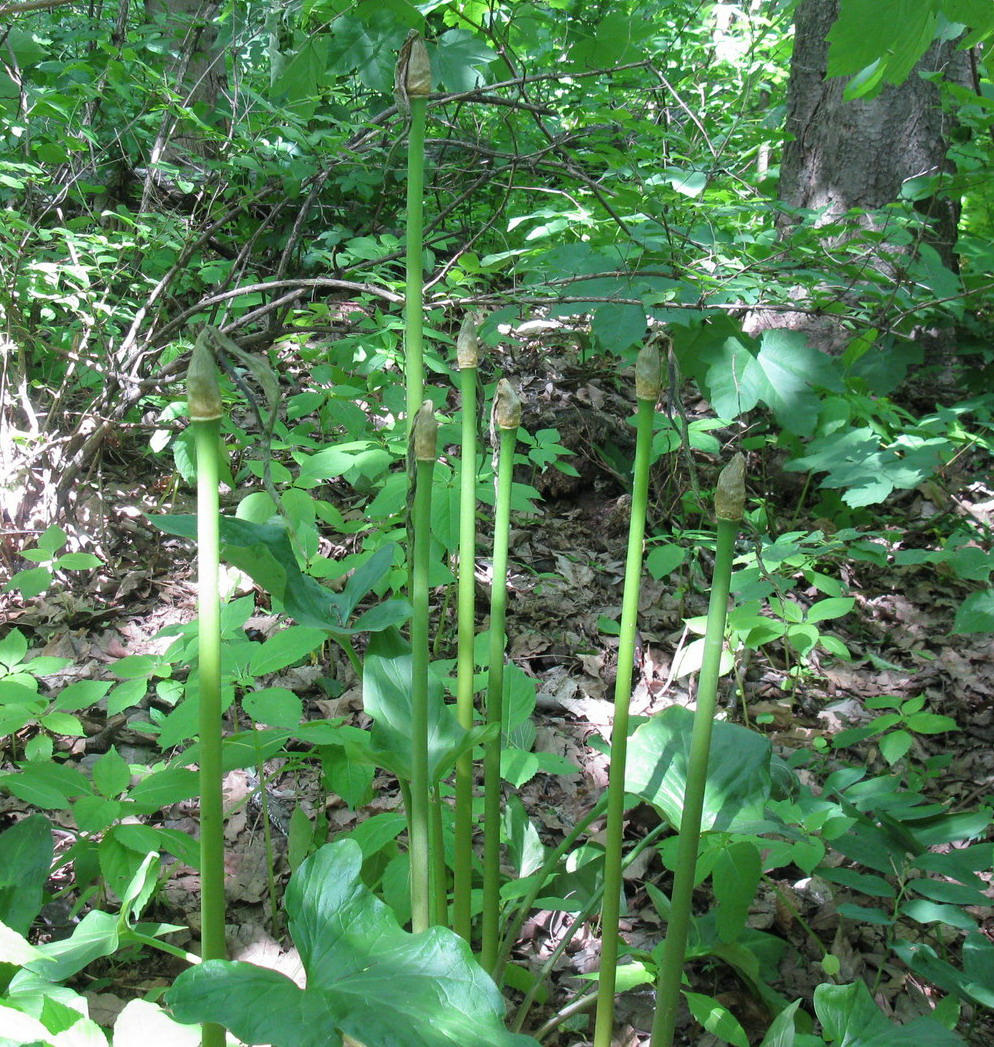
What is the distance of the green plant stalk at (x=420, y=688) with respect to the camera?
0.90 meters

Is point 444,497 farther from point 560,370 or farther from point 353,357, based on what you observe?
point 560,370

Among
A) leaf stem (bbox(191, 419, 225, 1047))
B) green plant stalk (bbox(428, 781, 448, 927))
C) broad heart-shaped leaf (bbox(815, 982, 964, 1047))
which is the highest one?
leaf stem (bbox(191, 419, 225, 1047))

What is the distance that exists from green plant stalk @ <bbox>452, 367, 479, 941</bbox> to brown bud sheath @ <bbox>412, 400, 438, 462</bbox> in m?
0.14

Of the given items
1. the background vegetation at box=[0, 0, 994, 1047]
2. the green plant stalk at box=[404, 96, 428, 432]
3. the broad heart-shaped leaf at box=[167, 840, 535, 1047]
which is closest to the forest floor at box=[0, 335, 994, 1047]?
the background vegetation at box=[0, 0, 994, 1047]

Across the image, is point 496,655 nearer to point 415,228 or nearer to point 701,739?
point 701,739

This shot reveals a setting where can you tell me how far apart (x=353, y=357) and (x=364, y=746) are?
1.97m

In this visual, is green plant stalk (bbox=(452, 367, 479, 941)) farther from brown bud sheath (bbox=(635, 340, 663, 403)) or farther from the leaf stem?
the leaf stem

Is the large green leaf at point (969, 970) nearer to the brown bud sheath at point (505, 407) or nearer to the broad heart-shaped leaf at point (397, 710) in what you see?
the broad heart-shaped leaf at point (397, 710)

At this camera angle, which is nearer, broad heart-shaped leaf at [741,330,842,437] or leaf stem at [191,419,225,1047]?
leaf stem at [191,419,225,1047]

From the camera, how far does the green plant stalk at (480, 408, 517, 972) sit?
108 centimetres

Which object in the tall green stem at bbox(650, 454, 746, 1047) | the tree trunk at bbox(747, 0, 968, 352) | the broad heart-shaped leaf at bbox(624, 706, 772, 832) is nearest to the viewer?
the tall green stem at bbox(650, 454, 746, 1047)

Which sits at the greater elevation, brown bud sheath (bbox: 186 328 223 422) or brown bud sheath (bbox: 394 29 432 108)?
brown bud sheath (bbox: 394 29 432 108)

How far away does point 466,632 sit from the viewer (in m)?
1.11

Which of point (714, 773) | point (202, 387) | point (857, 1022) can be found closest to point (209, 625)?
point (202, 387)
